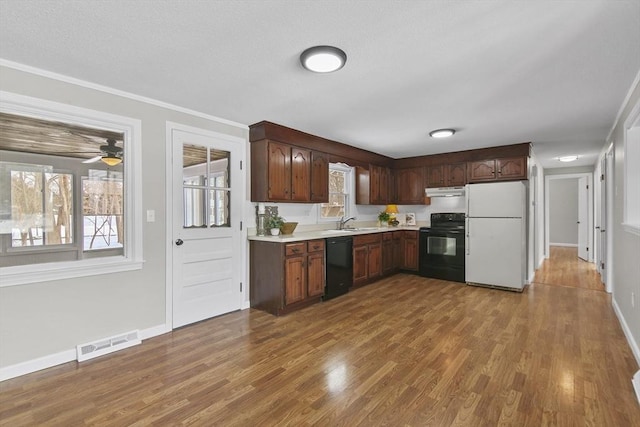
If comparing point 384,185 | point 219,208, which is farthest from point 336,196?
point 219,208

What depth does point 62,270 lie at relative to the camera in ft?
8.54

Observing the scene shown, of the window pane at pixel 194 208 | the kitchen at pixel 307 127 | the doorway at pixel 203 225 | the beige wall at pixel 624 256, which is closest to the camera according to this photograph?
the kitchen at pixel 307 127

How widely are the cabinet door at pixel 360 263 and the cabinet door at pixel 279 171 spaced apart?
4.92 ft

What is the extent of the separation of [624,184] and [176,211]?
4.63 metres

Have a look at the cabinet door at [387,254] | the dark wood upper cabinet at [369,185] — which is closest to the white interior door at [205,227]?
the dark wood upper cabinet at [369,185]

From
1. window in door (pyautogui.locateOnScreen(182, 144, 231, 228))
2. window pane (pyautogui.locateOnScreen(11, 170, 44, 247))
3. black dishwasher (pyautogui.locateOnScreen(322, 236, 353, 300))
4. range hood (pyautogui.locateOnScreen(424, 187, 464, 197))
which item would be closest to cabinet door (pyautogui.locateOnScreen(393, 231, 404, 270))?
range hood (pyautogui.locateOnScreen(424, 187, 464, 197))

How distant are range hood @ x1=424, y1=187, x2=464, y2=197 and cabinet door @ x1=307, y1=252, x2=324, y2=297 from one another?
2.82 metres

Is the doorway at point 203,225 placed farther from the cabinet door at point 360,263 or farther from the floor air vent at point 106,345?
the cabinet door at point 360,263

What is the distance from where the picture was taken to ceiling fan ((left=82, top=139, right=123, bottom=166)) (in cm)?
291

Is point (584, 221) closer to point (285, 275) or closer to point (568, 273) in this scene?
point (568, 273)

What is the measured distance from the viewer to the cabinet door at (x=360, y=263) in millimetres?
4871

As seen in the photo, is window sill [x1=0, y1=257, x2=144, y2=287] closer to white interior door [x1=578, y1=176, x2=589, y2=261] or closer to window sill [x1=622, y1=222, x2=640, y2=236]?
window sill [x1=622, y1=222, x2=640, y2=236]

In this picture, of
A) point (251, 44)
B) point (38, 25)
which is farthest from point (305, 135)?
point (38, 25)

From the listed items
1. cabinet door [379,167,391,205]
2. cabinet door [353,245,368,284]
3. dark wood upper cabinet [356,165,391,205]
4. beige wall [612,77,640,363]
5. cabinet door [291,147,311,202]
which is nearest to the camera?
beige wall [612,77,640,363]
